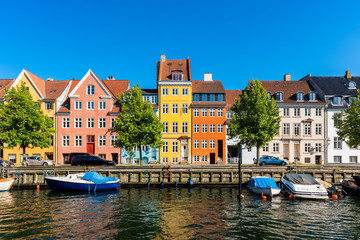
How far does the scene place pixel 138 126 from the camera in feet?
141

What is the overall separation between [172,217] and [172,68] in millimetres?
38916

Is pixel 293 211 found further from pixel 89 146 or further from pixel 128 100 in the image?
pixel 89 146

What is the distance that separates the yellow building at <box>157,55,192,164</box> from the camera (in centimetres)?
5109

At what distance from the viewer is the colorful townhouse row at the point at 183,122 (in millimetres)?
50375

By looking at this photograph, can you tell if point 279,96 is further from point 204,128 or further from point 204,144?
point 204,144

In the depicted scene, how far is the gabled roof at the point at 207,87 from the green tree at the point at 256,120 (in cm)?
956

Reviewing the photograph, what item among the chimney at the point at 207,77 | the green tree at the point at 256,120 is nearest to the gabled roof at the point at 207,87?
the chimney at the point at 207,77

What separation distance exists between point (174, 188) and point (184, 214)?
12445 mm

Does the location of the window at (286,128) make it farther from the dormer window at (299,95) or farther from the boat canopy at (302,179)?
the boat canopy at (302,179)

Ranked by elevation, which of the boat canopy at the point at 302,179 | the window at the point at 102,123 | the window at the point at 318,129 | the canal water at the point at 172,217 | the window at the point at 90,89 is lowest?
the canal water at the point at 172,217

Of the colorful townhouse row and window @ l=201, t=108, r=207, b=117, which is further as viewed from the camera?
window @ l=201, t=108, r=207, b=117

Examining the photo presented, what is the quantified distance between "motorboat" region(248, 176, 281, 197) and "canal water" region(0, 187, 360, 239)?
3.03 feet

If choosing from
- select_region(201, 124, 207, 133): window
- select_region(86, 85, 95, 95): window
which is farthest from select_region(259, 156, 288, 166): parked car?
select_region(86, 85, 95, 95): window

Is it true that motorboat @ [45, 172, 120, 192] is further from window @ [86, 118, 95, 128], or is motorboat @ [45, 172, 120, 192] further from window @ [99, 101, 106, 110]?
window @ [99, 101, 106, 110]
